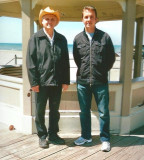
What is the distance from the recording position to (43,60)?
2.97m

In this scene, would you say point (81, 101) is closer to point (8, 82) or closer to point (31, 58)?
point (31, 58)

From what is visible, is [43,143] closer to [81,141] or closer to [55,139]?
[55,139]

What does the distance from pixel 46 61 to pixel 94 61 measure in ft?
2.17

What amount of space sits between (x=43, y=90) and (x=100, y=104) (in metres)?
0.84

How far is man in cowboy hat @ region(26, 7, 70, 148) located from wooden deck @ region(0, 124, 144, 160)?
0.43m

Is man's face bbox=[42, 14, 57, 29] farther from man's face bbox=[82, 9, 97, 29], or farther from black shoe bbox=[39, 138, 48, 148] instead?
black shoe bbox=[39, 138, 48, 148]

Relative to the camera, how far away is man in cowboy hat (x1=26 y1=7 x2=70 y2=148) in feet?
9.70

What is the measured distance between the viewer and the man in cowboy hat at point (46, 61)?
2.96 m

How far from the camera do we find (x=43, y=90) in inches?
121

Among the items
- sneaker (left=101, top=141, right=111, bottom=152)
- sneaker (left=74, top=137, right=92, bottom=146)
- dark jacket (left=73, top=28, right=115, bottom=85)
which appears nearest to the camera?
dark jacket (left=73, top=28, right=115, bottom=85)

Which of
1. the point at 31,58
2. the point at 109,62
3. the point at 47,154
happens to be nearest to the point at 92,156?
the point at 47,154

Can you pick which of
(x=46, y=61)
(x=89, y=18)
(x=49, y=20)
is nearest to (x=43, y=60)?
(x=46, y=61)

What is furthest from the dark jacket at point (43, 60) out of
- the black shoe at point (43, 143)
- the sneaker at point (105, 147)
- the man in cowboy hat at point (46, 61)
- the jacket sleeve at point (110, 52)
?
the sneaker at point (105, 147)

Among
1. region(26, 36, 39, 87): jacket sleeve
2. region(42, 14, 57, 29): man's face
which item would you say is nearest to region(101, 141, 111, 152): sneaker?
region(26, 36, 39, 87): jacket sleeve
